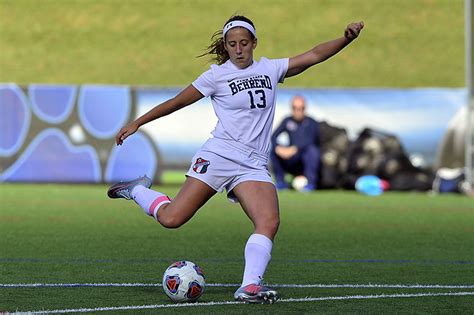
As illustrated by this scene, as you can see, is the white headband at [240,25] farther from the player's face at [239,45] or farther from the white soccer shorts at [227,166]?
the white soccer shorts at [227,166]

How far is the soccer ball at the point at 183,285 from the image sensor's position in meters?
8.20

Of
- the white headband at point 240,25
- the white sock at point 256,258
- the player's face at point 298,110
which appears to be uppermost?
the white headband at point 240,25

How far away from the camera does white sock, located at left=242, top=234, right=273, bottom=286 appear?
27.0 feet

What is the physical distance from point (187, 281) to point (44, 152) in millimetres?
14989

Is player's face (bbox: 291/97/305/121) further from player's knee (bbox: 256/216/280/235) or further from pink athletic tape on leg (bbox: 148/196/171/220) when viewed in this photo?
player's knee (bbox: 256/216/280/235)

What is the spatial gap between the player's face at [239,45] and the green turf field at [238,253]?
5.55ft

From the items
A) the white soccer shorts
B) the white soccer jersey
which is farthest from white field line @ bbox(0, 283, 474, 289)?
the white soccer jersey

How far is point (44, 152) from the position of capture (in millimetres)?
22797

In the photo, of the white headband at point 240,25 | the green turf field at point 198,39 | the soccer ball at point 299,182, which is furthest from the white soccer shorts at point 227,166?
the green turf field at point 198,39

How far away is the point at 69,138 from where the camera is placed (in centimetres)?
2278

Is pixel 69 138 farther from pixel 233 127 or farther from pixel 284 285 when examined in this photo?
pixel 233 127

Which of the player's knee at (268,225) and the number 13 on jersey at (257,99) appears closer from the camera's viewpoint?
the player's knee at (268,225)

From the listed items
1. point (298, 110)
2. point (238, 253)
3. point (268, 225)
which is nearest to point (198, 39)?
point (298, 110)

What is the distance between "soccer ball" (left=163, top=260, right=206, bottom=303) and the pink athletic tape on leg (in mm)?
704
